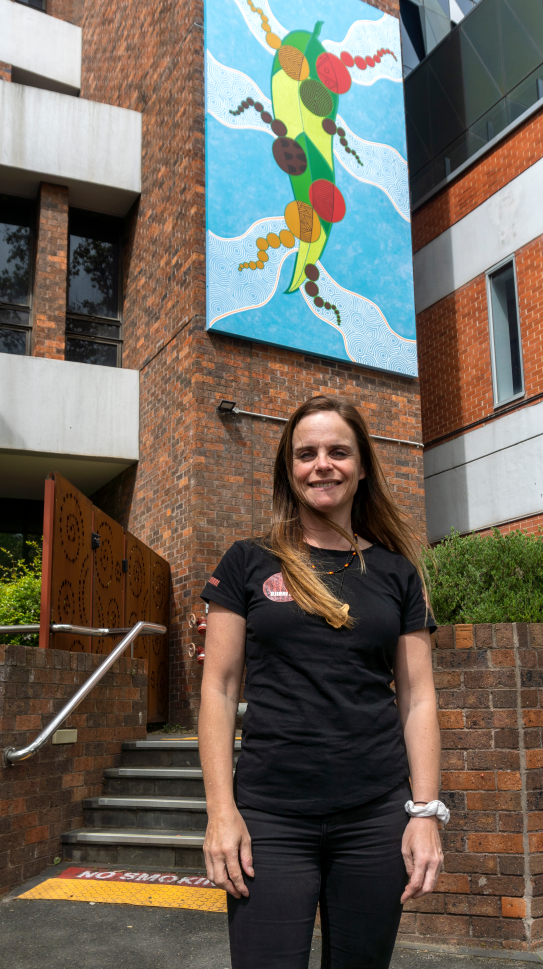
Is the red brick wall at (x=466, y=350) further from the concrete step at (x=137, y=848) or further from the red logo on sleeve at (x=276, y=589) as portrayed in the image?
the red logo on sleeve at (x=276, y=589)

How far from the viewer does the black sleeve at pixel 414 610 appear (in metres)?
2.00

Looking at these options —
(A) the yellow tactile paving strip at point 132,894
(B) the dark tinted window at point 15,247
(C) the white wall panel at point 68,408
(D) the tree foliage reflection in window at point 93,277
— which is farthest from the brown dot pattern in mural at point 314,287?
(A) the yellow tactile paving strip at point 132,894

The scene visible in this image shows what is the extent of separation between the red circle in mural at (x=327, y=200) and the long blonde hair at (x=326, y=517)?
9145 mm

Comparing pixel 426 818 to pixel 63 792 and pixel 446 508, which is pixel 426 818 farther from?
pixel 446 508

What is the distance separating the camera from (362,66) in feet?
37.8

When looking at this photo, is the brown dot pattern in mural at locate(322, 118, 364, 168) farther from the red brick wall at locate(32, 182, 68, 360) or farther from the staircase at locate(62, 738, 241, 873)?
the staircase at locate(62, 738, 241, 873)

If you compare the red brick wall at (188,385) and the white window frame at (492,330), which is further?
the white window frame at (492,330)

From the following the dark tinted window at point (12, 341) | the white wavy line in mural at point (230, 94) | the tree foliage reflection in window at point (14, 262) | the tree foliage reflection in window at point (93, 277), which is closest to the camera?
the white wavy line in mural at point (230, 94)

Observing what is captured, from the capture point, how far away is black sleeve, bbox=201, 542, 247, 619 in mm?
1893

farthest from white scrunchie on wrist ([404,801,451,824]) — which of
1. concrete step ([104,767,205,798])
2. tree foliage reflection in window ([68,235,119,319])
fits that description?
tree foliage reflection in window ([68,235,119,319])

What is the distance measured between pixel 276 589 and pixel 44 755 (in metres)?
4.00

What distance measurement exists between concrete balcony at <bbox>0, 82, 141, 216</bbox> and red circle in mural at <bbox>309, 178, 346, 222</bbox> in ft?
8.84

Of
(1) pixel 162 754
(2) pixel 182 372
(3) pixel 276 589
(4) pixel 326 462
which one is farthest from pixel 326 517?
(2) pixel 182 372

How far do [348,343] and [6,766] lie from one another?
7191 mm
